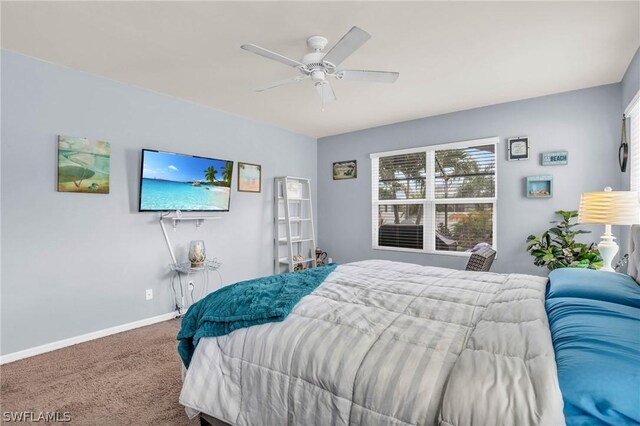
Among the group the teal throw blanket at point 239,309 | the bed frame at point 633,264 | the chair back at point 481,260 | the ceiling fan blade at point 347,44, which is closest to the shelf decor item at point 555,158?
the chair back at point 481,260

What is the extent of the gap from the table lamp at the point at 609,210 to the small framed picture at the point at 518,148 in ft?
4.16

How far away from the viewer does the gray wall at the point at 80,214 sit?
2656mm

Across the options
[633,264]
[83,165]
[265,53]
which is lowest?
[633,264]

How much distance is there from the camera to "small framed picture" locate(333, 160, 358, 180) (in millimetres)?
5305

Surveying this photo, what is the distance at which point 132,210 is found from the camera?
3383 millimetres

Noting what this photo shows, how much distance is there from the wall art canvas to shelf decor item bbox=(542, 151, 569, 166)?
185 inches

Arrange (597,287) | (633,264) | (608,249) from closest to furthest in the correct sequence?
(597,287)
(633,264)
(608,249)

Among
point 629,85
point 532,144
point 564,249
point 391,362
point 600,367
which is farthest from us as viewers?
point 532,144

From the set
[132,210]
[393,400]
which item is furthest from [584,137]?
[132,210]

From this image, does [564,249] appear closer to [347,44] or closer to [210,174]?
[347,44]

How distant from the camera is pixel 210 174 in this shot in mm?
3975

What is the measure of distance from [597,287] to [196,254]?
3.46 metres

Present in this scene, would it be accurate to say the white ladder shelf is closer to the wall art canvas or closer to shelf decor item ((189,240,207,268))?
shelf decor item ((189,240,207,268))

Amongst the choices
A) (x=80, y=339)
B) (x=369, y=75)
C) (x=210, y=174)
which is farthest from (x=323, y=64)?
(x=80, y=339)
